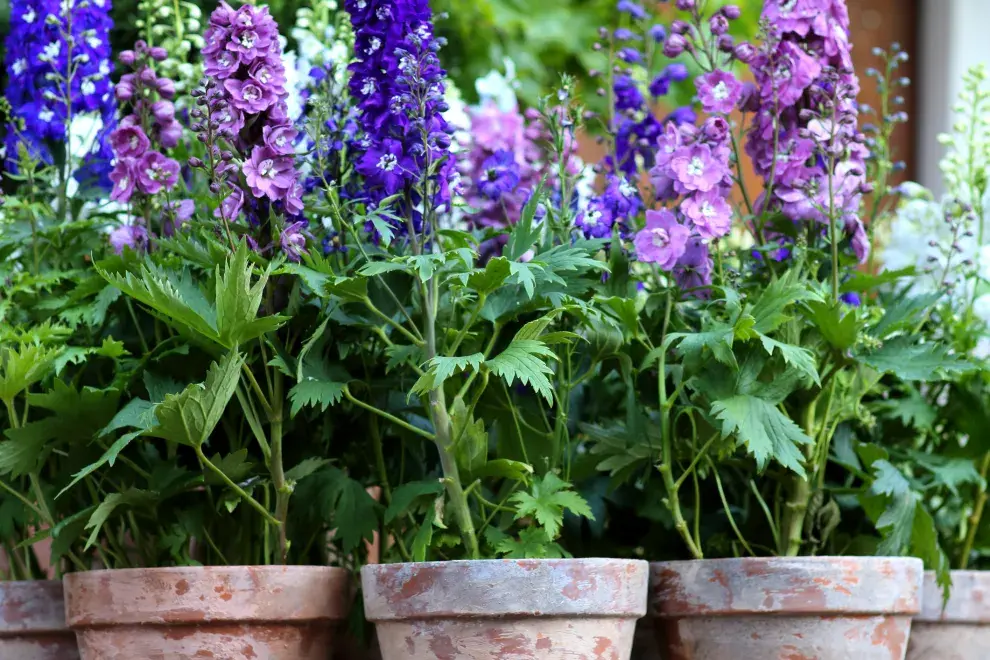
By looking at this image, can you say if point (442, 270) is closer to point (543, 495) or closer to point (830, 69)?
point (543, 495)

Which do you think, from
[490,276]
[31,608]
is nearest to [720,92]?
[490,276]

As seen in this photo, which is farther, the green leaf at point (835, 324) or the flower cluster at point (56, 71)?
the flower cluster at point (56, 71)

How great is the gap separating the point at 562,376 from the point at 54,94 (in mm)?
738

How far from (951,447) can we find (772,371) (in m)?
0.43

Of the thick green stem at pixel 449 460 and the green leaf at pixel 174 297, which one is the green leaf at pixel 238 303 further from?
the thick green stem at pixel 449 460

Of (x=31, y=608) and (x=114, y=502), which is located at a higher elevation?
(x=114, y=502)

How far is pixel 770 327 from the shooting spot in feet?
3.73

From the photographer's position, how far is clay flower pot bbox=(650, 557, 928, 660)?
1.14 meters

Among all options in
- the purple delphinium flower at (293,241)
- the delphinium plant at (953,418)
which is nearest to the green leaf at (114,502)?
the purple delphinium flower at (293,241)

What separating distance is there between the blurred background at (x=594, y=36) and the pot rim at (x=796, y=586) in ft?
4.91

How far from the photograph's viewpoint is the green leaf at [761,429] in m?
1.09

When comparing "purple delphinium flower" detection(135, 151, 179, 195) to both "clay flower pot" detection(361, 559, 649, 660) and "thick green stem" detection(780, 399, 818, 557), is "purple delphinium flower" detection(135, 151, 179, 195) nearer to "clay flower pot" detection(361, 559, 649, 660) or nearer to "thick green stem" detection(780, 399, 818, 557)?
"clay flower pot" detection(361, 559, 649, 660)

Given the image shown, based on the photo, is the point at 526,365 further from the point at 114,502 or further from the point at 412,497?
the point at 114,502

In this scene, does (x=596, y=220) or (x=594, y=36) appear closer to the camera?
(x=596, y=220)
